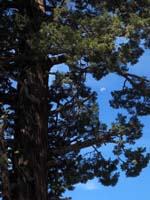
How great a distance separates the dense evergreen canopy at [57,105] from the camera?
416 inches

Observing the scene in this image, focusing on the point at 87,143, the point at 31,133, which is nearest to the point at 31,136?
the point at 31,133

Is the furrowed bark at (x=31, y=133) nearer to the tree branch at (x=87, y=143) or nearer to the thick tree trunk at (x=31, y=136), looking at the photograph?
the thick tree trunk at (x=31, y=136)

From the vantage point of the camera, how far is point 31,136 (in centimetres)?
1122

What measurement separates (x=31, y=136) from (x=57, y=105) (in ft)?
3.09

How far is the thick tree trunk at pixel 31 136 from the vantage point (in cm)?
1081

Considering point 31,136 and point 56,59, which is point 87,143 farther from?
point 56,59

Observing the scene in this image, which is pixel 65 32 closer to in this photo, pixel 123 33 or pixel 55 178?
pixel 123 33

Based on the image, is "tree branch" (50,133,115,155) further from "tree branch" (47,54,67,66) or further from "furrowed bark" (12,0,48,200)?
"tree branch" (47,54,67,66)

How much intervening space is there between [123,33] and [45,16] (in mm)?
2215

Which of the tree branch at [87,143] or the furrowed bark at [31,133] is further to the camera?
the tree branch at [87,143]

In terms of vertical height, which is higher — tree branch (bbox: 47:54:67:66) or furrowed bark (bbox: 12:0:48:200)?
tree branch (bbox: 47:54:67:66)

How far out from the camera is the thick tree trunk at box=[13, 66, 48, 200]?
10.8 m

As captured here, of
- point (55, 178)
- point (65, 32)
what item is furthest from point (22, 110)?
point (65, 32)

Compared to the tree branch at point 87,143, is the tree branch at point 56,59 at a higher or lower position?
higher
